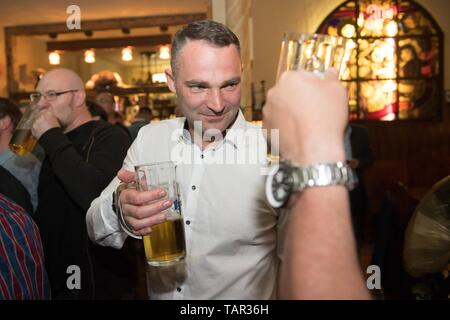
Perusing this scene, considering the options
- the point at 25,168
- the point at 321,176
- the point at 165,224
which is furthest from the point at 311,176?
the point at 25,168

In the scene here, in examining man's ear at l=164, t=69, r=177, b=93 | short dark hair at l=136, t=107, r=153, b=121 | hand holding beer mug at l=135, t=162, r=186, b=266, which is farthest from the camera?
short dark hair at l=136, t=107, r=153, b=121

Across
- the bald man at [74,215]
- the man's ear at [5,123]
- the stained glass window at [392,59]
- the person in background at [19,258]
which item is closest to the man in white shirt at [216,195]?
the person in background at [19,258]

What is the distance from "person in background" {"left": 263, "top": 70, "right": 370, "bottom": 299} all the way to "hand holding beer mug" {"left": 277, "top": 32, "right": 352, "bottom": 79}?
0.12 feet

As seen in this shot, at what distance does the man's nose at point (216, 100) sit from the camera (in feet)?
4.22

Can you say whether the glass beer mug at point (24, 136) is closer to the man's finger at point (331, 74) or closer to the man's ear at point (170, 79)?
the man's ear at point (170, 79)

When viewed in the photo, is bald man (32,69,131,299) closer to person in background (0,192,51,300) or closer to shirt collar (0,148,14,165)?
shirt collar (0,148,14,165)

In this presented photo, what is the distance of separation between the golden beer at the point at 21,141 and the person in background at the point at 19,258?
80 cm

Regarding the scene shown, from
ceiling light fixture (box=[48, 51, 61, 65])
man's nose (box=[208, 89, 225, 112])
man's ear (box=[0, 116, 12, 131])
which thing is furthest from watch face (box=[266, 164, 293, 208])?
ceiling light fixture (box=[48, 51, 61, 65])

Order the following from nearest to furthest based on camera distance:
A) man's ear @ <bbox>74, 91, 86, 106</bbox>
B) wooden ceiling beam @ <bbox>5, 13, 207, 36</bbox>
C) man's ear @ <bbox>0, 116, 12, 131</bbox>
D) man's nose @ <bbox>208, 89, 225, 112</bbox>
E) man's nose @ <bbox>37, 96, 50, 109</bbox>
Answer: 1. man's nose @ <bbox>208, 89, 225, 112</bbox>
2. man's nose @ <bbox>37, 96, 50, 109</bbox>
3. man's ear @ <bbox>74, 91, 86, 106</bbox>
4. man's ear @ <bbox>0, 116, 12, 131</bbox>
5. wooden ceiling beam @ <bbox>5, 13, 207, 36</bbox>

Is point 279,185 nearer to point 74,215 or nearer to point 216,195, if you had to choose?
point 216,195

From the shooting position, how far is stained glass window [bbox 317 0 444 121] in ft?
21.6

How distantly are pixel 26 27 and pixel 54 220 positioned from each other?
4.91 metres

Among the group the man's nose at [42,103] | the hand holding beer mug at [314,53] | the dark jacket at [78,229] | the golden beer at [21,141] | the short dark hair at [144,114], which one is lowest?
the dark jacket at [78,229]

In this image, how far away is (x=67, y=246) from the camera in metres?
1.91
